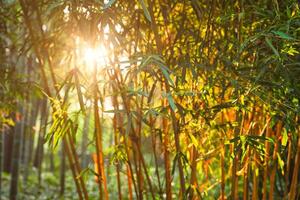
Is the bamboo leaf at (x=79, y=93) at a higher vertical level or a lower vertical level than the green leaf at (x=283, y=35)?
lower

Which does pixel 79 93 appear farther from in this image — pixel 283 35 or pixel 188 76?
pixel 283 35

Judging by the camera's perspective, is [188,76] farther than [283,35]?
Yes

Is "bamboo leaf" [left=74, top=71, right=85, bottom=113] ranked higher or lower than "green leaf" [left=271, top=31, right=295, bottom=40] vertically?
lower

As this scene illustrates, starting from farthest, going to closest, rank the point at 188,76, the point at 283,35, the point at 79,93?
the point at 188,76 → the point at 79,93 → the point at 283,35

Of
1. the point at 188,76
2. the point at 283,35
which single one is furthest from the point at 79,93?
the point at 283,35

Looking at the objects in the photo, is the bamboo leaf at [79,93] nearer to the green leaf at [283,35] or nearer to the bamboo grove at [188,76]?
the bamboo grove at [188,76]

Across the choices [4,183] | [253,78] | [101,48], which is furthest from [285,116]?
[4,183]

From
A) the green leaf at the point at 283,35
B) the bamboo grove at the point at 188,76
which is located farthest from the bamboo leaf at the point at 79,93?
the green leaf at the point at 283,35

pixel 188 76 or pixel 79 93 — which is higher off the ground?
pixel 188 76

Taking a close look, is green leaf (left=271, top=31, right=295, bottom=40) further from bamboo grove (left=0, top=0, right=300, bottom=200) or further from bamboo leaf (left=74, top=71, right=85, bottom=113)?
bamboo leaf (left=74, top=71, right=85, bottom=113)

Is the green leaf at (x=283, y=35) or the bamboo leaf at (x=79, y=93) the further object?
the bamboo leaf at (x=79, y=93)

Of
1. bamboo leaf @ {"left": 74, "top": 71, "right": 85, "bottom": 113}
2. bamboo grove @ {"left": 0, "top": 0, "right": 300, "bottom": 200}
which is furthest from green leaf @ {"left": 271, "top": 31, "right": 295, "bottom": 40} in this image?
bamboo leaf @ {"left": 74, "top": 71, "right": 85, "bottom": 113}

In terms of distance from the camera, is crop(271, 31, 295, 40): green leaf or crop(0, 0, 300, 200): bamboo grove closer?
crop(271, 31, 295, 40): green leaf

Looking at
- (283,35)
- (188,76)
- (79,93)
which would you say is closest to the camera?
(283,35)
